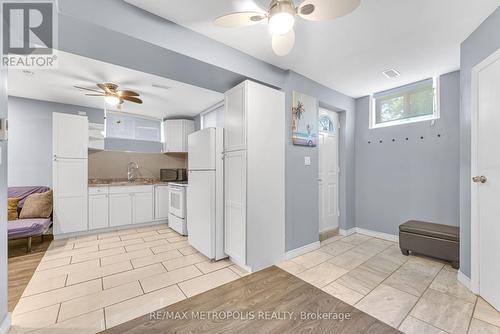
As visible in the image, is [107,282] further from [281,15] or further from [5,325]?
[281,15]

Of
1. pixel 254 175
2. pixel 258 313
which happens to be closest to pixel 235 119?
pixel 254 175

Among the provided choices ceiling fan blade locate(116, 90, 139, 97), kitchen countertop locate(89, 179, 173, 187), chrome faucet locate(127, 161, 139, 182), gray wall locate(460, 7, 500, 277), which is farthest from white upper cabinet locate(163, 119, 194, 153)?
gray wall locate(460, 7, 500, 277)

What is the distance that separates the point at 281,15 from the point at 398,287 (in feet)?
8.63

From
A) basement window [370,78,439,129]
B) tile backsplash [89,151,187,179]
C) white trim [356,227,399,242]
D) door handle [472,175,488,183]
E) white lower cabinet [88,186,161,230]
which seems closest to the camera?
door handle [472,175,488,183]

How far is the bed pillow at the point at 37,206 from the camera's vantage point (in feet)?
10.7

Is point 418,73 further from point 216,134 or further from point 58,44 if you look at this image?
point 58,44

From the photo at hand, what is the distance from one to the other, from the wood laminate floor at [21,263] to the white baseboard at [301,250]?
106 inches

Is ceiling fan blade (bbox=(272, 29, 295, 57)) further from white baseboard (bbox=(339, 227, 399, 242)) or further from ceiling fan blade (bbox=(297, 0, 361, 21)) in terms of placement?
white baseboard (bbox=(339, 227, 399, 242))

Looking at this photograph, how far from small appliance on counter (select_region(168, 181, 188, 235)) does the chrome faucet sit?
4.45ft

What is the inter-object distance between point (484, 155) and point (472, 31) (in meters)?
1.19

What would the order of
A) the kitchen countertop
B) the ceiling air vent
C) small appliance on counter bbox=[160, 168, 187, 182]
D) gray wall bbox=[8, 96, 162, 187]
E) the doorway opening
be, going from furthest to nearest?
1. small appliance on counter bbox=[160, 168, 187, 182]
2. the kitchen countertop
3. gray wall bbox=[8, 96, 162, 187]
4. the doorway opening
5. the ceiling air vent

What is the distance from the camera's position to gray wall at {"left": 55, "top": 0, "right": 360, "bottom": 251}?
1568 millimetres

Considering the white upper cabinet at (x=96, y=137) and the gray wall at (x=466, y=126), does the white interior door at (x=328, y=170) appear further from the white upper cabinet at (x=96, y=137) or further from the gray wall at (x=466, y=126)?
the white upper cabinet at (x=96, y=137)

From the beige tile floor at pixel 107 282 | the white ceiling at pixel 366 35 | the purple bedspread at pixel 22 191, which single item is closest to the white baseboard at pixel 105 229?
the beige tile floor at pixel 107 282
